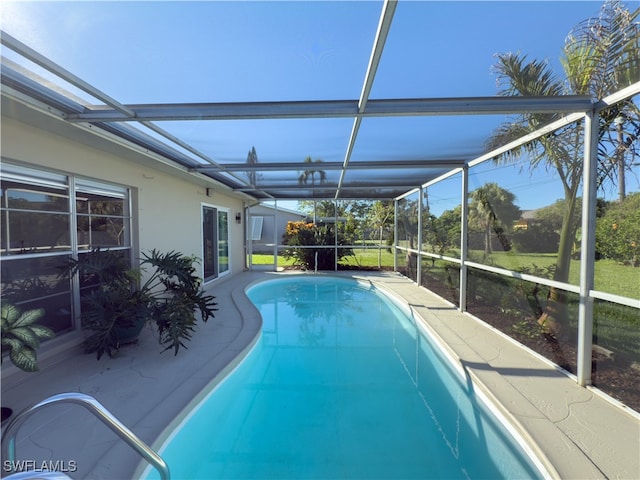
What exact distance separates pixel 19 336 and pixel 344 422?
118 inches

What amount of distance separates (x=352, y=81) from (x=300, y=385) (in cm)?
361

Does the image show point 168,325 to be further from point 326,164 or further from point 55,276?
point 326,164

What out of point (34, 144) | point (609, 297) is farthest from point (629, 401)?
point (34, 144)

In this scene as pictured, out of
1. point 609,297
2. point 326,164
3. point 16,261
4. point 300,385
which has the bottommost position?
point 300,385

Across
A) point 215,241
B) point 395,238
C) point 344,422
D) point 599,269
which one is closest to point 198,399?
point 344,422

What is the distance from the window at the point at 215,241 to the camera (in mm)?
8492

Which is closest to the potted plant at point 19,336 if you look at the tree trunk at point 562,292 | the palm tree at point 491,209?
the tree trunk at point 562,292

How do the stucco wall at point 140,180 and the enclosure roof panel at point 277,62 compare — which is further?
the stucco wall at point 140,180

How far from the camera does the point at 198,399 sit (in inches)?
116

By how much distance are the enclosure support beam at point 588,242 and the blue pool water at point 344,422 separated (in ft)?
4.31

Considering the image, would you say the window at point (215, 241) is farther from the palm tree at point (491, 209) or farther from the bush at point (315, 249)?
the palm tree at point (491, 209)

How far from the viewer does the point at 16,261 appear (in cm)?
333

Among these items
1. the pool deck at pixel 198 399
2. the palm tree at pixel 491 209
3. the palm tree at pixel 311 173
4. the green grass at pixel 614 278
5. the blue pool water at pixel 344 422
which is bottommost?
the blue pool water at pixel 344 422

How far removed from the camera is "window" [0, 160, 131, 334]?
3268mm
